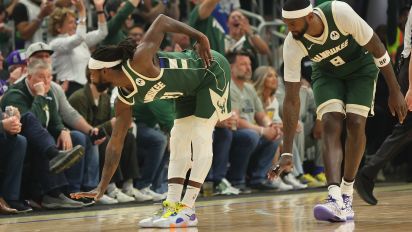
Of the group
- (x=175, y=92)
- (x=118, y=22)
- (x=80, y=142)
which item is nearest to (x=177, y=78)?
(x=175, y=92)

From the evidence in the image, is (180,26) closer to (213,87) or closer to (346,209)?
(213,87)

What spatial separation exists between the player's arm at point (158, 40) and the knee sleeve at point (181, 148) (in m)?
0.48

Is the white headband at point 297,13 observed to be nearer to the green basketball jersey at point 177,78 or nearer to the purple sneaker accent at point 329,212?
the green basketball jersey at point 177,78

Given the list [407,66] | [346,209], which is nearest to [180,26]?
[346,209]

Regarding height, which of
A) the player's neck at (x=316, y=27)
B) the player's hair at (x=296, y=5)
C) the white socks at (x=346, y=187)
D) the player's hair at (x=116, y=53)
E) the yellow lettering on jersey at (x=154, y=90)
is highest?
the player's hair at (x=296, y=5)

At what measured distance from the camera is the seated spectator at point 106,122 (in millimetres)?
9234

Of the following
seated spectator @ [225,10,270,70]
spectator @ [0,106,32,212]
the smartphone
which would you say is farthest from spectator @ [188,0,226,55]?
spectator @ [0,106,32,212]

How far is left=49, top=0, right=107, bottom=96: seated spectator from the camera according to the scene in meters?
9.71

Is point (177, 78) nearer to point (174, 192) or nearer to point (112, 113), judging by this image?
point (174, 192)

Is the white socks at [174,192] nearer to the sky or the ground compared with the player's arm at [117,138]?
nearer to the ground

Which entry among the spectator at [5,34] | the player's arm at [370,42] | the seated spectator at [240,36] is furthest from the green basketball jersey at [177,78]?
the seated spectator at [240,36]

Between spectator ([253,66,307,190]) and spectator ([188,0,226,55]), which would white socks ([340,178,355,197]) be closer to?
spectator ([188,0,226,55])

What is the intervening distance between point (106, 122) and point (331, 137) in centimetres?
347

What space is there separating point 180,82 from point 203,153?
527 millimetres
